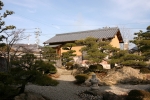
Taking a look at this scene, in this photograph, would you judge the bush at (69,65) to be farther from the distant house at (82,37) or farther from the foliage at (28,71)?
the foliage at (28,71)

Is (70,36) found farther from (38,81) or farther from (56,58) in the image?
(38,81)

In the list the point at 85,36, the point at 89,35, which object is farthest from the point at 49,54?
the point at 89,35

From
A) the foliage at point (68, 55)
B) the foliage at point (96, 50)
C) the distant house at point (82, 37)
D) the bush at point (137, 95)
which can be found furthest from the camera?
the distant house at point (82, 37)

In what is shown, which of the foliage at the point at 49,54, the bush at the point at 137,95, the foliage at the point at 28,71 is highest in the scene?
the foliage at the point at 49,54

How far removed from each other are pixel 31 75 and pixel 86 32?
17429mm

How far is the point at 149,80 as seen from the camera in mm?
13367

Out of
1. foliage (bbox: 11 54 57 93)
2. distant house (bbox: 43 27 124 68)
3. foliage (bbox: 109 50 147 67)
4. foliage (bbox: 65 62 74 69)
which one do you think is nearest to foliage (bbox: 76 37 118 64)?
foliage (bbox: 109 50 147 67)

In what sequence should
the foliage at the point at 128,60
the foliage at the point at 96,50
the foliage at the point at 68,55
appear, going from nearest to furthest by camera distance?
the foliage at the point at 128,60 → the foliage at the point at 96,50 → the foliage at the point at 68,55

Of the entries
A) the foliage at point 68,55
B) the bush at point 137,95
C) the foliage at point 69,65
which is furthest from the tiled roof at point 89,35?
the bush at point 137,95

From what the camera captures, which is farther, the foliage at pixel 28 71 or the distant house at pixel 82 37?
the distant house at pixel 82 37

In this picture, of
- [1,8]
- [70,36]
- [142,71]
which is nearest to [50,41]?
[70,36]

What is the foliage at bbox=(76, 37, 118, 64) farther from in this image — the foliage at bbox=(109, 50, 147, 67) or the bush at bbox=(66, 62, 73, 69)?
the bush at bbox=(66, 62, 73, 69)

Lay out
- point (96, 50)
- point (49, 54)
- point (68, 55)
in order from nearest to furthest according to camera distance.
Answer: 1. point (96, 50)
2. point (49, 54)
3. point (68, 55)

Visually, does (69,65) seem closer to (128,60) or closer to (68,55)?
(68,55)
